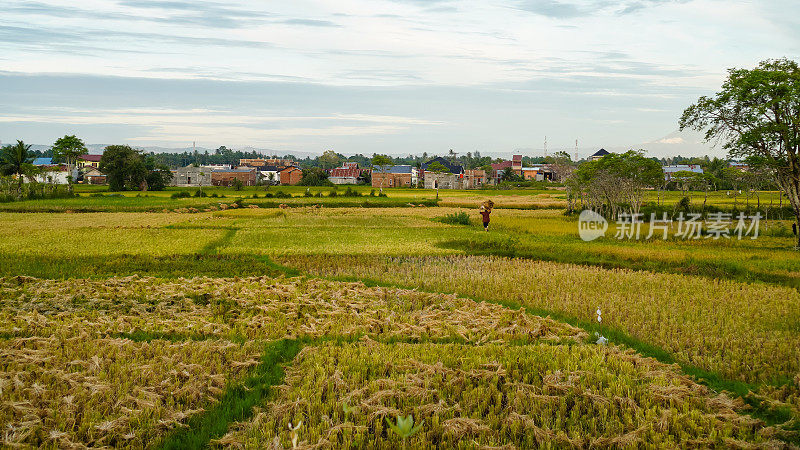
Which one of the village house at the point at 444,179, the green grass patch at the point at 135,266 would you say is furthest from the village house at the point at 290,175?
the green grass patch at the point at 135,266

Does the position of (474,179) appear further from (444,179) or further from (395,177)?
(395,177)

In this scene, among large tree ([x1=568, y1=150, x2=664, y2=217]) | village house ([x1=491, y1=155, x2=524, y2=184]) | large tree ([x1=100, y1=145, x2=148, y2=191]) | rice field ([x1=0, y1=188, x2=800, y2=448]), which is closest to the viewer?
rice field ([x1=0, y1=188, x2=800, y2=448])

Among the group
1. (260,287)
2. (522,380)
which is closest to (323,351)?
(522,380)

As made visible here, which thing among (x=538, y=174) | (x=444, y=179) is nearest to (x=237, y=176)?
(x=444, y=179)

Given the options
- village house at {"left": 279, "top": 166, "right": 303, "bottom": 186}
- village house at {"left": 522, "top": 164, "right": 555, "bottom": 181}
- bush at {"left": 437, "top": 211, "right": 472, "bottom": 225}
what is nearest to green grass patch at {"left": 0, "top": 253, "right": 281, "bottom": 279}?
bush at {"left": 437, "top": 211, "right": 472, "bottom": 225}

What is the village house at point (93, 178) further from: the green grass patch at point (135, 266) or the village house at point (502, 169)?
the green grass patch at point (135, 266)

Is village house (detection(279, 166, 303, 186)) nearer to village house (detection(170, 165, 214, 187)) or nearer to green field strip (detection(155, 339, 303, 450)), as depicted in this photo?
village house (detection(170, 165, 214, 187))
